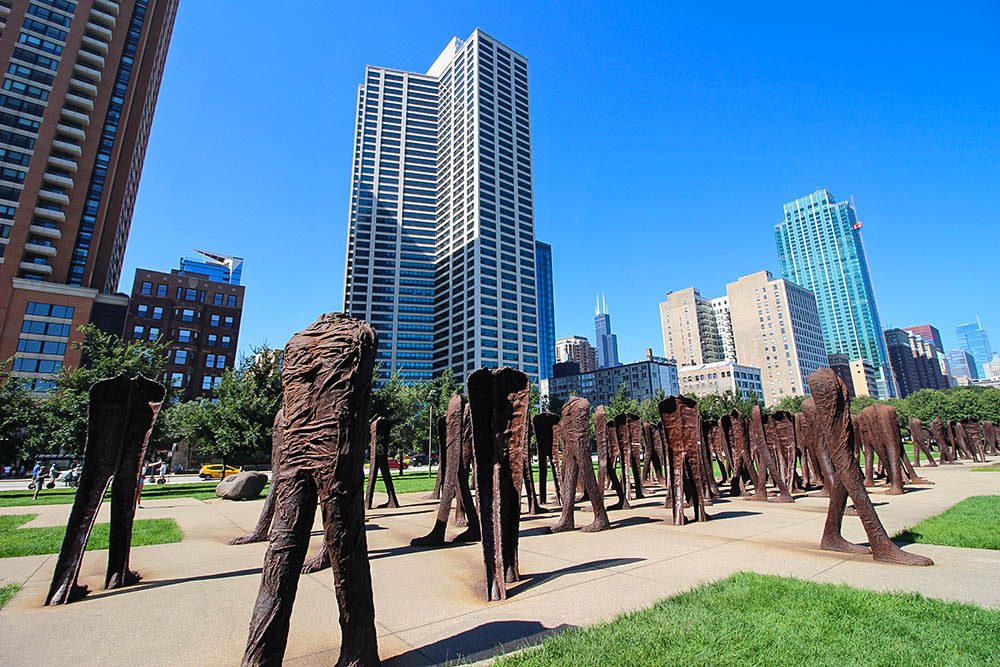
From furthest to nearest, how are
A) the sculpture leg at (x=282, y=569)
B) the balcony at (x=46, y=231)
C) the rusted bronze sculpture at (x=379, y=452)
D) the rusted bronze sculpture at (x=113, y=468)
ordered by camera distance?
the balcony at (x=46, y=231)
the rusted bronze sculpture at (x=379, y=452)
the rusted bronze sculpture at (x=113, y=468)
the sculpture leg at (x=282, y=569)

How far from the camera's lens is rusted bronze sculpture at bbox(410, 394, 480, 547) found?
8.77 meters

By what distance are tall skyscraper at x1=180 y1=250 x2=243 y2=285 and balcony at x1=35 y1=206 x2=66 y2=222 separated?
2866 inches

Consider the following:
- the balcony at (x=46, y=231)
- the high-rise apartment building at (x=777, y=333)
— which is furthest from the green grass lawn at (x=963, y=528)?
the high-rise apartment building at (x=777, y=333)

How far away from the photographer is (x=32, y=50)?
58750mm

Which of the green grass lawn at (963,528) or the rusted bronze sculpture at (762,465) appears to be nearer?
the green grass lawn at (963,528)

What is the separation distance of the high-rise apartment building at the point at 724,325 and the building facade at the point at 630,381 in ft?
107

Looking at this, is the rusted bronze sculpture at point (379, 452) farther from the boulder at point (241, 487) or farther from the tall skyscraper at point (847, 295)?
the tall skyscraper at point (847, 295)

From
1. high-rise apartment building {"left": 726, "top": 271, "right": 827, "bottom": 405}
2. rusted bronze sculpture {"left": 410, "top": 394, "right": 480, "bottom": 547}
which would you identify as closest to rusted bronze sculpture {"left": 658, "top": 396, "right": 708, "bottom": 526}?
rusted bronze sculpture {"left": 410, "top": 394, "right": 480, "bottom": 547}

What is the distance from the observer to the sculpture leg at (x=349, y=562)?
129 inches

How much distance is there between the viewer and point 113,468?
591cm

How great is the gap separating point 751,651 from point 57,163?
8108 cm

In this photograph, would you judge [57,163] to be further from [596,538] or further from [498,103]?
[498,103]

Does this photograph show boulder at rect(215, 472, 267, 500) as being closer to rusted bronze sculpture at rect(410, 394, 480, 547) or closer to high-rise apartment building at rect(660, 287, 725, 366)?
rusted bronze sculpture at rect(410, 394, 480, 547)

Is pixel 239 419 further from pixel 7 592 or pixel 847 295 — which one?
pixel 847 295
